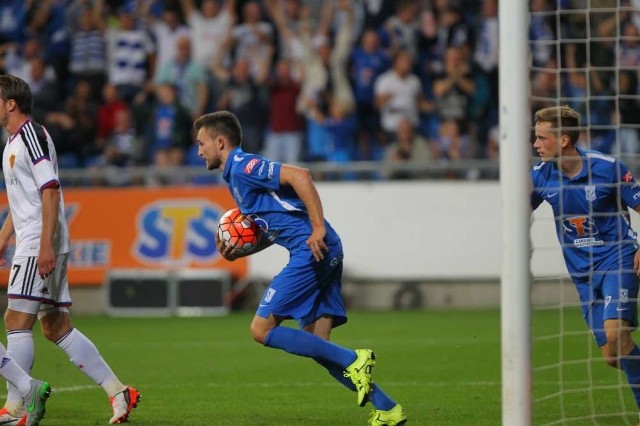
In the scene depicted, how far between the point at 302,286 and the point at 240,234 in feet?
2.08

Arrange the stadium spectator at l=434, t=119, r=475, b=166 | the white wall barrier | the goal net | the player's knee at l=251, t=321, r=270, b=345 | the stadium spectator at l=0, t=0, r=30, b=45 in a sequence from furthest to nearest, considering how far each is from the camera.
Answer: the stadium spectator at l=0, t=0, r=30, b=45
the stadium spectator at l=434, t=119, r=475, b=166
the white wall barrier
the goal net
the player's knee at l=251, t=321, r=270, b=345

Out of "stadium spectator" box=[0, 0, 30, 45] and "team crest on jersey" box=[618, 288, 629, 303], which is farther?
"stadium spectator" box=[0, 0, 30, 45]

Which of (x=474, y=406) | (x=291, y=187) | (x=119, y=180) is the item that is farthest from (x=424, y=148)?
(x=291, y=187)

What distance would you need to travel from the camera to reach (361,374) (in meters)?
6.85

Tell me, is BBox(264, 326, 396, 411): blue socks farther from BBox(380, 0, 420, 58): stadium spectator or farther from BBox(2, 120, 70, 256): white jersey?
BBox(380, 0, 420, 58): stadium spectator

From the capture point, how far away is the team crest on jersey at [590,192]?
7.64 meters

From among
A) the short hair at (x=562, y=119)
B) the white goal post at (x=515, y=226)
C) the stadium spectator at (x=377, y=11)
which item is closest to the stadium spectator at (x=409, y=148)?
the stadium spectator at (x=377, y=11)

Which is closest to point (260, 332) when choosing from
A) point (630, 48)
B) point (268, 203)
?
point (268, 203)

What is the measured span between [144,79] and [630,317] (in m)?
13.0

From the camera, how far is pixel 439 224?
16844 millimetres

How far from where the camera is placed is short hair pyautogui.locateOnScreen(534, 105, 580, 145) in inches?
296

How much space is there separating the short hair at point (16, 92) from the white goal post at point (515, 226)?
11.0ft

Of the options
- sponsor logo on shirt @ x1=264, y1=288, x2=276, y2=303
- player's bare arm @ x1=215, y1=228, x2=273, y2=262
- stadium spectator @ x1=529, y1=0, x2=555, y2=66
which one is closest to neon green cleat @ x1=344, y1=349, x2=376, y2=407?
sponsor logo on shirt @ x1=264, y1=288, x2=276, y2=303

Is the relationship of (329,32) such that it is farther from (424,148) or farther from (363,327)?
(363,327)
